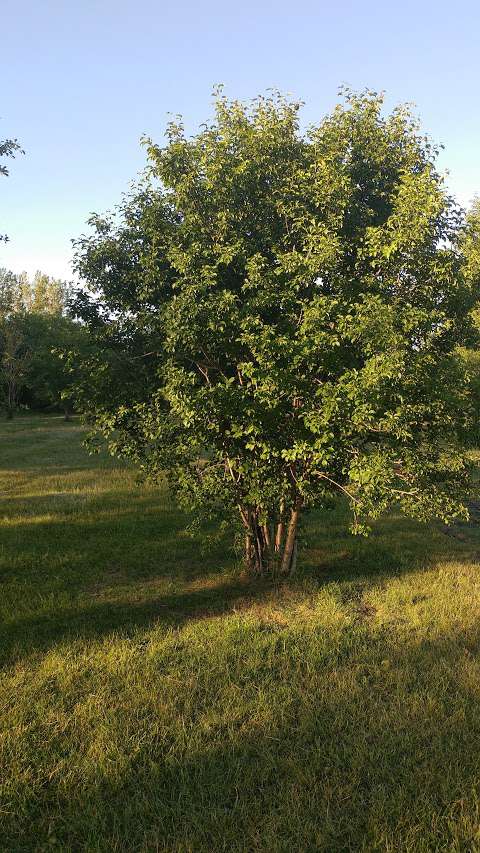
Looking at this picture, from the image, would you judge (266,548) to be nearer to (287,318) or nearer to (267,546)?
(267,546)

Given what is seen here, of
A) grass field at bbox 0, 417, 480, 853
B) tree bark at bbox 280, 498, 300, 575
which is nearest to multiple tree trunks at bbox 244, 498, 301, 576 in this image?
tree bark at bbox 280, 498, 300, 575

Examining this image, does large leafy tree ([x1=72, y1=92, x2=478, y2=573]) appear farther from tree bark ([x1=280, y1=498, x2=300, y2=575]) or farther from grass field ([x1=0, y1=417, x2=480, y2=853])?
grass field ([x1=0, y1=417, x2=480, y2=853])

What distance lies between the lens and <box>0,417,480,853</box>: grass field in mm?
4832

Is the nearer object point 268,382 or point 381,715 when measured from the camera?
point 381,715

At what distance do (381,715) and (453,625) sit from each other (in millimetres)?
3511

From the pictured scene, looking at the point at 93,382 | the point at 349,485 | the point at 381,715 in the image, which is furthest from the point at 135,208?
the point at 381,715

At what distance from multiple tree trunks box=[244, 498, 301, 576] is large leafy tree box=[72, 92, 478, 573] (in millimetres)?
227

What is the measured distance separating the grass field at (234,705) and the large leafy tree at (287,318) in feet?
6.74

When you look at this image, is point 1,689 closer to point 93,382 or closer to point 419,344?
point 93,382

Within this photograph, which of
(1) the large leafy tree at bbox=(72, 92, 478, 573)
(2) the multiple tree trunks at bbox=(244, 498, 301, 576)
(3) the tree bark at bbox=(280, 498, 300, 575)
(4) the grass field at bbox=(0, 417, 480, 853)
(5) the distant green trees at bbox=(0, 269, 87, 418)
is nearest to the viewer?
(4) the grass field at bbox=(0, 417, 480, 853)

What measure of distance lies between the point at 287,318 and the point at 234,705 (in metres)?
6.36

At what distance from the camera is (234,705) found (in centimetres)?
670

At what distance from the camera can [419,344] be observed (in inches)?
387

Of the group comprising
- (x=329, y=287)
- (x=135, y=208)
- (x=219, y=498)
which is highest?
(x=135, y=208)
